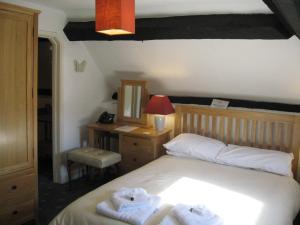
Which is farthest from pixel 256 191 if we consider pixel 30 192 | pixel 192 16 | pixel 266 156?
pixel 30 192

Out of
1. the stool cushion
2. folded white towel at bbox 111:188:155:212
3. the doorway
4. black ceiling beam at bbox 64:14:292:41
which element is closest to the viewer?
folded white towel at bbox 111:188:155:212

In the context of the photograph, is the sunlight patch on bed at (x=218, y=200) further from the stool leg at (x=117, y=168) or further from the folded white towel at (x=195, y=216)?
the stool leg at (x=117, y=168)

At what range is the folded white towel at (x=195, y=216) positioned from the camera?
194 centimetres

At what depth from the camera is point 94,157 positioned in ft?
12.1

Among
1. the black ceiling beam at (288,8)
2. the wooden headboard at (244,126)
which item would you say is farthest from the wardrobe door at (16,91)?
the black ceiling beam at (288,8)

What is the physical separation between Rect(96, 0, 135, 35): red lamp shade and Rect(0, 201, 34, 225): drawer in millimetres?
1873

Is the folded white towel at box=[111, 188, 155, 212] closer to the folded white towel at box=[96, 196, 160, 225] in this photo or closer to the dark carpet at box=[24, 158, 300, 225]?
the folded white towel at box=[96, 196, 160, 225]

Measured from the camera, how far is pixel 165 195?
2479mm

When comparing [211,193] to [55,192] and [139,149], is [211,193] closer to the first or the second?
[139,149]

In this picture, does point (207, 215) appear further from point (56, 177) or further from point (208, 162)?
point (56, 177)

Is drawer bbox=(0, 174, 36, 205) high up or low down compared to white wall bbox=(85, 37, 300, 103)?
down

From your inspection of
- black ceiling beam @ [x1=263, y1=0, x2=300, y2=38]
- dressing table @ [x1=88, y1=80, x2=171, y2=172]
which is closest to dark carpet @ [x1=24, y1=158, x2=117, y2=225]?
dressing table @ [x1=88, y1=80, x2=171, y2=172]

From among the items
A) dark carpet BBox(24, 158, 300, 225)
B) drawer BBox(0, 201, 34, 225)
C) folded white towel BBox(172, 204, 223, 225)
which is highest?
folded white towel BBox(172, 204, 223, 225)

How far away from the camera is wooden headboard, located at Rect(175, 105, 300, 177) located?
331cm
